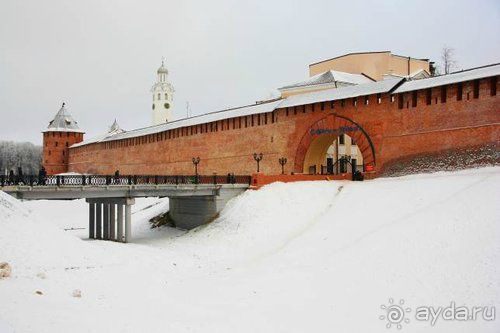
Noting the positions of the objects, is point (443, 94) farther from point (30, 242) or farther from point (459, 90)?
point (30, 242)

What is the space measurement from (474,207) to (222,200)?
12.5 meters

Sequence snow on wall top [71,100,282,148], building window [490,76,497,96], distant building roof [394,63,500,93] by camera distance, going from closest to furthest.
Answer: building window [490,76,497,96]
distant building roof [394,63,500,93]
snow on wall top [71,100,282,148]

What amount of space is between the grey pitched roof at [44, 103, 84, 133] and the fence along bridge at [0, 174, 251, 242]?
131 ft

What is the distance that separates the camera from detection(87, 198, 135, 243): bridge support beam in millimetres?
23609

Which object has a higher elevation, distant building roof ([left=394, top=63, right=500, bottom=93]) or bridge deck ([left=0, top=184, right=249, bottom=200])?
distant building roof ([left=394, top=63, right=500, bottom=93])

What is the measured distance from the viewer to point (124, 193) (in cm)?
2306

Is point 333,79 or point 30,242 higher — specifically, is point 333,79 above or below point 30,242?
above

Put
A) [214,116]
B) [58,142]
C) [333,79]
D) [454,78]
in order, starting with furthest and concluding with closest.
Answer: [58,142] → [214,116] → [333,79] → [454,78]

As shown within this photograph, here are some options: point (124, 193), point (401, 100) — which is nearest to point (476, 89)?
point (401, 100)

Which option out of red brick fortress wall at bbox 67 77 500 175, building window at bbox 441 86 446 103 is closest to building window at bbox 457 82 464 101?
red brick fortress wall at bbox 67 77 500 175

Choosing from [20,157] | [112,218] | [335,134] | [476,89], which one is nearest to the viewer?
[476,89]

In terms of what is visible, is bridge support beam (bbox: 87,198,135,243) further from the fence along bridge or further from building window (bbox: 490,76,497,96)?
building window (bbox: 490,76,497,96)

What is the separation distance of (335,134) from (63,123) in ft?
149

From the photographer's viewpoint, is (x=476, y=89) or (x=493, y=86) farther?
(x=476, y=89)
